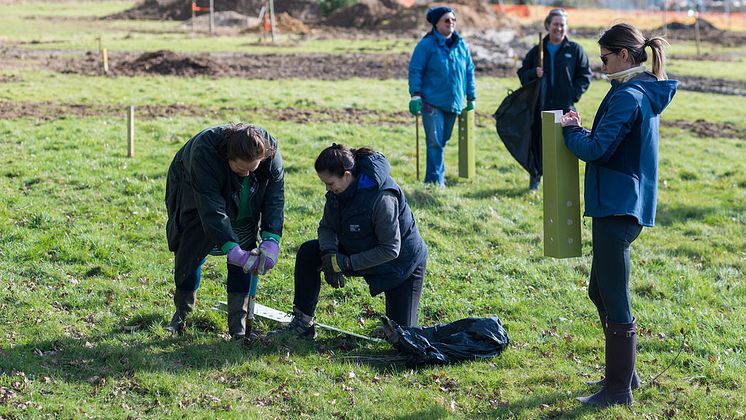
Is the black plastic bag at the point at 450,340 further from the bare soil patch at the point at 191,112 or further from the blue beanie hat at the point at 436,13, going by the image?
the bare soil patch at the point at 191,112

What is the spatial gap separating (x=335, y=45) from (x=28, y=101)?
57.8 feet

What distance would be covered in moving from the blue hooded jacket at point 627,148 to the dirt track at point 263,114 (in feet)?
32.3

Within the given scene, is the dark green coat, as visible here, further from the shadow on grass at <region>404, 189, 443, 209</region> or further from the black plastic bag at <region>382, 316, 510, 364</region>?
the shadow on grass at <region>404, 189, 443, 209</region>

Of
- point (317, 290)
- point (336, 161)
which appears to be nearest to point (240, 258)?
point (317, 290)

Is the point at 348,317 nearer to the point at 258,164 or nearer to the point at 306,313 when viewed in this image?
the point at 306,313

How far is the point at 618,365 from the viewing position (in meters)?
5.23

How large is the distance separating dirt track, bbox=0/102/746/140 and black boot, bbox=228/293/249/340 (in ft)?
27.5

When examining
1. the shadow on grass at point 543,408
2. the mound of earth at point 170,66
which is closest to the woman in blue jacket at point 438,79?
the shadow on grass at point 543,408

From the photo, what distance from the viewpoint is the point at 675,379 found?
580 centimetres

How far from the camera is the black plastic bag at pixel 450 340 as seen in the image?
19.4ft

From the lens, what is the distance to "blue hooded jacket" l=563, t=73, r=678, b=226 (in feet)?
16.0

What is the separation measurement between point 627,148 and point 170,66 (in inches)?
696

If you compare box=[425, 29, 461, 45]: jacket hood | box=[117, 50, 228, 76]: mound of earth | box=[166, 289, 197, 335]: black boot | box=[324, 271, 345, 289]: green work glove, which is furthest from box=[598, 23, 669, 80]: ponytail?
box=[117, 50, 228, 76]: mound of earth

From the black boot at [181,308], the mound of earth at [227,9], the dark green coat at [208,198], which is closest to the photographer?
the dark green coat at [208,198]
